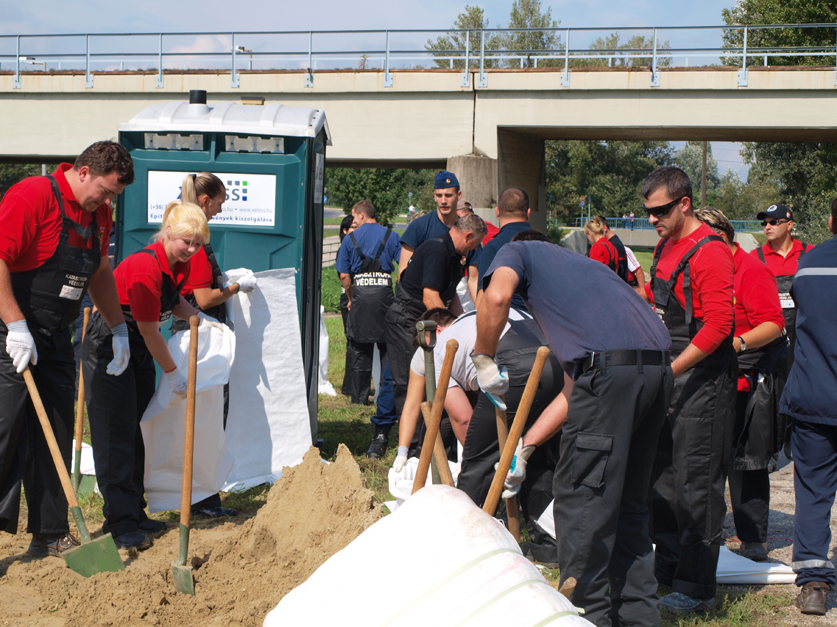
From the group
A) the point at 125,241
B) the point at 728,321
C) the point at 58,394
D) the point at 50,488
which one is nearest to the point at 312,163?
the point at 125,241

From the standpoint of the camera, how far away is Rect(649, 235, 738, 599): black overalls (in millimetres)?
3520

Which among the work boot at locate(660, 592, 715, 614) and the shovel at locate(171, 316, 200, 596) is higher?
the shovel at locate(171, 316, 200, 596)

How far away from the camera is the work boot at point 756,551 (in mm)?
4172

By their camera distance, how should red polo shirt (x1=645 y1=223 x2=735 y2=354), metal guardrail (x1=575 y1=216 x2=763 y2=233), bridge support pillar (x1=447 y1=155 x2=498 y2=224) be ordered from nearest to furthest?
red polo shirt (x1=645 y1=223 x2=735 y2=354) < bridge support pillar (x1=447 y1=155 x2=498 y2=224) < metal guardrail (x1=575 y1=216 x2=763 y2=233)

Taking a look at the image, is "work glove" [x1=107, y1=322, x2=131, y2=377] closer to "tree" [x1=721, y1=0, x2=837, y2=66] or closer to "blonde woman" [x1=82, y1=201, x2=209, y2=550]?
"blonde woman" [x1=82, y1=201, x2=209, y2=550]

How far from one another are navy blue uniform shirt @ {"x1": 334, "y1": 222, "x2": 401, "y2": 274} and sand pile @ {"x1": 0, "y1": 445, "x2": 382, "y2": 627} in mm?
3250

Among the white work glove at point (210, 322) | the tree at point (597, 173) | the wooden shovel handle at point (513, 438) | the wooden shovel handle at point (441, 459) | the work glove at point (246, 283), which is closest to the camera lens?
the wooden shovel handle at point (513, 438)

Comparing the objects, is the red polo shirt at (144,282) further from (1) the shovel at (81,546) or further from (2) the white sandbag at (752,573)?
(2) the white sandbag at (752,573)

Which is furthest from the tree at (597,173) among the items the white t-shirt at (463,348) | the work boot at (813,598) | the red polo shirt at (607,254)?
the work boot at (813,598)

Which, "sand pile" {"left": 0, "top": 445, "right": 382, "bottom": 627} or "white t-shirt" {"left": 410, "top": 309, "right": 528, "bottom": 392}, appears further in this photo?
"white t-shirt" {"left": 410, "top": 309, "right": 528, "bottom": 392}

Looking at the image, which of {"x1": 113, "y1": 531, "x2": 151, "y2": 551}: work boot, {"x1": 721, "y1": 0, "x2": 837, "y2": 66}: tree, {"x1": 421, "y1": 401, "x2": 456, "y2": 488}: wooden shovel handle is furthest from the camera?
{"x1": 721, "y1": 0, "x2": 837, "y2": 66}: tree

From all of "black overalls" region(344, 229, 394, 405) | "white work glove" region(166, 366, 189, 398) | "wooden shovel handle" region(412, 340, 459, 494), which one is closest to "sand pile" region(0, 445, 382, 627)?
"white work glove" region(166, 366, 189, 398)

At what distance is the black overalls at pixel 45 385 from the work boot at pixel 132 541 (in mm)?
283

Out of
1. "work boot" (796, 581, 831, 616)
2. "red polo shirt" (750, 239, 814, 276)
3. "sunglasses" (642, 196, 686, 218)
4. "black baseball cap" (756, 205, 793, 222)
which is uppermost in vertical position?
"black baseball cap" (756, 205, 793, 222)
